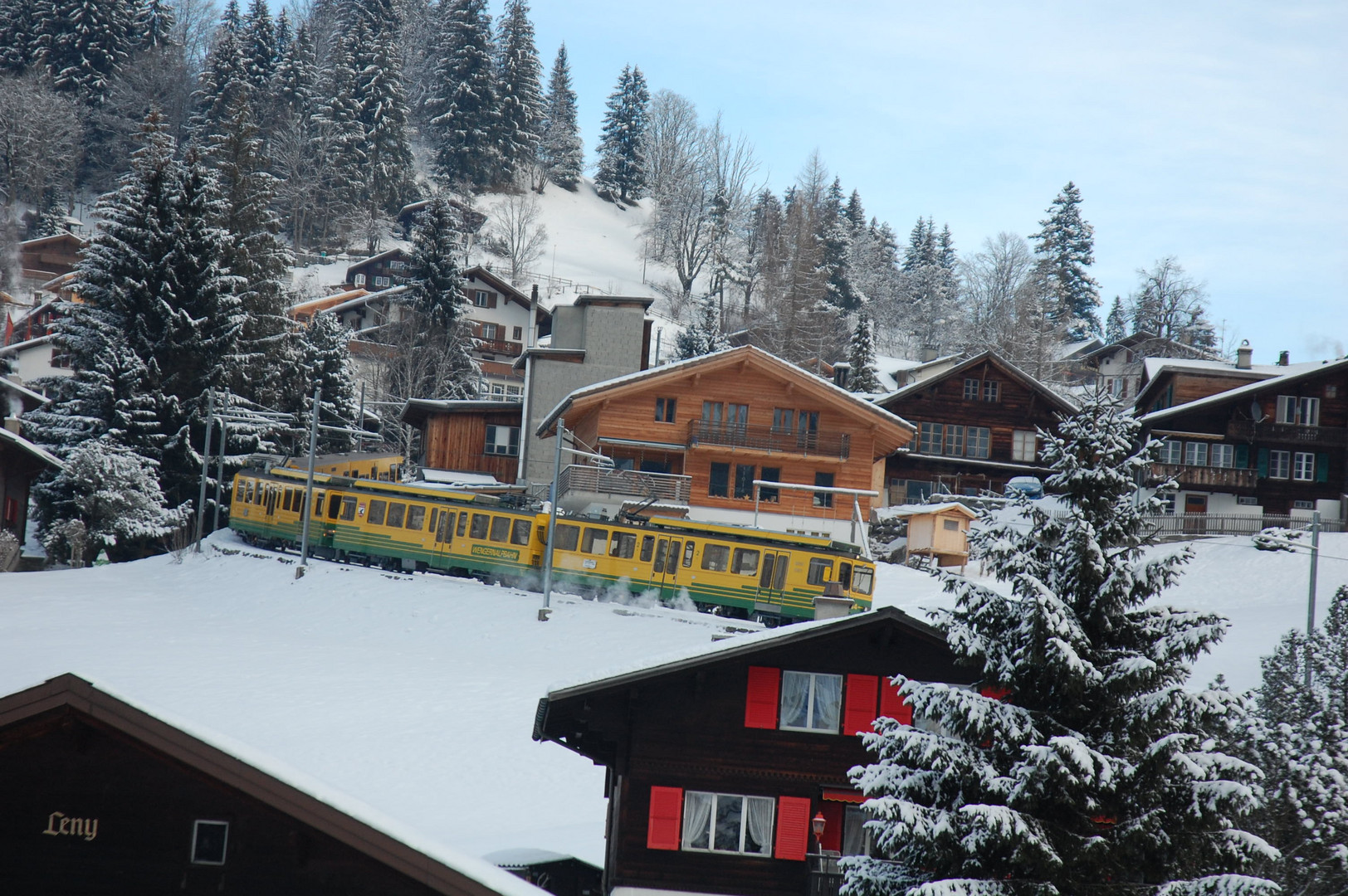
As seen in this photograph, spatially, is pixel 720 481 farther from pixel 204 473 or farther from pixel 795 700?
pixel 795 700

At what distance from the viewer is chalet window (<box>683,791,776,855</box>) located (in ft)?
53.5

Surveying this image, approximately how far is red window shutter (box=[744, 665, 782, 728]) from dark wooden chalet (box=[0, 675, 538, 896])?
7763 millimetres

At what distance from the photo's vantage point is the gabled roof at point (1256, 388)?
51.6 m

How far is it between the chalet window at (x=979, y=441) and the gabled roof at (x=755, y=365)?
13142 millimetres

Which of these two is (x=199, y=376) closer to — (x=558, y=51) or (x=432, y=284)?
(x=432, y=284)

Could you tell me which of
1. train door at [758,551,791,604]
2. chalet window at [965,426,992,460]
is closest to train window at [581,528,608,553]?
train door at [758,551,791,604]

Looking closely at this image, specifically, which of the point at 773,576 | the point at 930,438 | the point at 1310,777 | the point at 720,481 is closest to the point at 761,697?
the point at 1310,777

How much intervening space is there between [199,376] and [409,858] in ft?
140

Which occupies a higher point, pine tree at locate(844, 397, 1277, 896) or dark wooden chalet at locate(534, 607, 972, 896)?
pine tree at locate(844, 397, 1277, 896)

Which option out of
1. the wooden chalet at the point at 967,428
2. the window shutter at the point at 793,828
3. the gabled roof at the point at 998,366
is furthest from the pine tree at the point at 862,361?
the window shutter at the point at 793,828

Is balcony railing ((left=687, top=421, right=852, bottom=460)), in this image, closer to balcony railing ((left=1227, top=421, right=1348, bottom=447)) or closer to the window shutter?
balcony railing ((left=1227, top=421, right=1348, bottom=447))

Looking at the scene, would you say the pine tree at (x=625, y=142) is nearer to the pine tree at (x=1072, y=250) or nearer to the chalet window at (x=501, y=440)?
the pine tree at (x=1072, y=250)

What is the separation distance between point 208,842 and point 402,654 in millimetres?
22151

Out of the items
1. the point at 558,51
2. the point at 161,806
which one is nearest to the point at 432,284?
the point at 161,806
